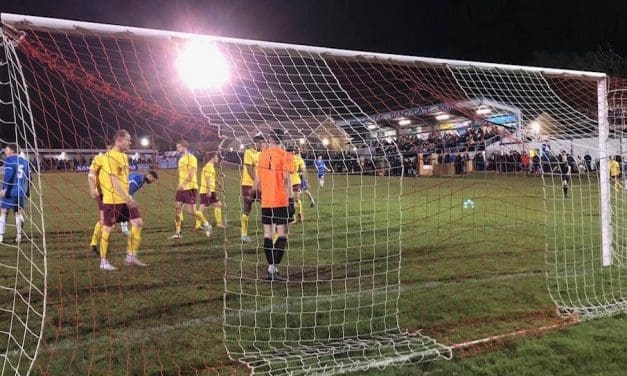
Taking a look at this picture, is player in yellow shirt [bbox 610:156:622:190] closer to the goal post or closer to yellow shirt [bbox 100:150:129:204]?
the goal post

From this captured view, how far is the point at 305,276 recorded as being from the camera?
7.00m

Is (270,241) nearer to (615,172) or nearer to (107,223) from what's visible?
(107,223)

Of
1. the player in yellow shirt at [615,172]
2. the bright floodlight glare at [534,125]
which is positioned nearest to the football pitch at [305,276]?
the player in yellow shirt at [615,172]

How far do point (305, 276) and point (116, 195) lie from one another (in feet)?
9.00

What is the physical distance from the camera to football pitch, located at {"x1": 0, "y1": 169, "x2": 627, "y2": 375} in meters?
4.12

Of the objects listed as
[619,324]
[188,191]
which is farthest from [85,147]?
[619,324]

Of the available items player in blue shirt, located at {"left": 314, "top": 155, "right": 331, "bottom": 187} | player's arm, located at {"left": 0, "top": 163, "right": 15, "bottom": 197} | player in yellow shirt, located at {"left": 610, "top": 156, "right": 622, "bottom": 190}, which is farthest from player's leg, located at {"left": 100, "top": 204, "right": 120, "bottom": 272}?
player in yellow shirt, located at {"left": 610, "top": 156, "right": 622, "bottom": 190}

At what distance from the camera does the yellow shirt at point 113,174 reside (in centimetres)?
693

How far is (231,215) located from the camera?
1351 centimetres

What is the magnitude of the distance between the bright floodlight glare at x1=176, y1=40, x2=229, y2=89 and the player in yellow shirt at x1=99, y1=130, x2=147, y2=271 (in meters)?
1.22

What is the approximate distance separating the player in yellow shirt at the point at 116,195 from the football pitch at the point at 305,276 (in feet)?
1.69

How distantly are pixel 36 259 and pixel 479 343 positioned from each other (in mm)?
6786

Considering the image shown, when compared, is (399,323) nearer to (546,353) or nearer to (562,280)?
(546,353)

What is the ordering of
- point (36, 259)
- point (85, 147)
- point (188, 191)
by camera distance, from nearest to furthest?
point (85, 147)
point (36, 259)
point (188, 191)
